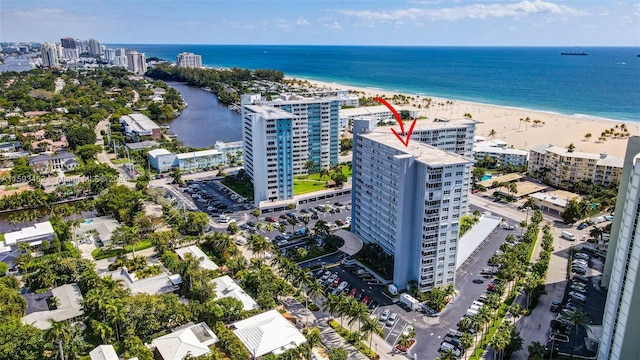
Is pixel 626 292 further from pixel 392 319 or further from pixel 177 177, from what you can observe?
pixel 177 177

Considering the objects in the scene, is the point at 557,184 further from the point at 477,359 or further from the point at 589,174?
the point at 477,359

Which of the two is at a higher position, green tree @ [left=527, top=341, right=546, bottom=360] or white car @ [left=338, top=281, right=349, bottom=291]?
green tree @ [left=527, top=341, right=546, bottom=360]

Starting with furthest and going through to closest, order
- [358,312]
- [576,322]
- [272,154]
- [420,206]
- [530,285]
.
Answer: [272,154], [420,206], [530,285], [358,312], [576,322]

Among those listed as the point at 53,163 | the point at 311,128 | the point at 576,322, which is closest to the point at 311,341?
the point at 576,322

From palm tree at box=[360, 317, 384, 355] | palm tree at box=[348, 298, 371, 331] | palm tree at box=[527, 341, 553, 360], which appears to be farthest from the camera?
palm tree at box=[348, 298, 371, 331]

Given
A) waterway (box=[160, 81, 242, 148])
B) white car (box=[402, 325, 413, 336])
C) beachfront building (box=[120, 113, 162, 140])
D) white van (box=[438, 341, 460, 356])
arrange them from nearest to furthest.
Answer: white van (box=[438, 341, 460, 356]) < white car (box=[402, 325, 413, 336]) < beachfront building (box=[120, 113, 162, 140]) < waterway (box=[160, 81, 242, 148])

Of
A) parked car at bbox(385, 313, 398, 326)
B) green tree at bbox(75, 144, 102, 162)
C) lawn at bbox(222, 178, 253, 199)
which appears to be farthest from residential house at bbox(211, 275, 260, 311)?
green tree at bbox(75, 144, 102, 162)

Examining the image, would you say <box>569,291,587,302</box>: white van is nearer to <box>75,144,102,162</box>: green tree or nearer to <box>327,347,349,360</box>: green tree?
<box>327,347,349,360</box>: green tree
